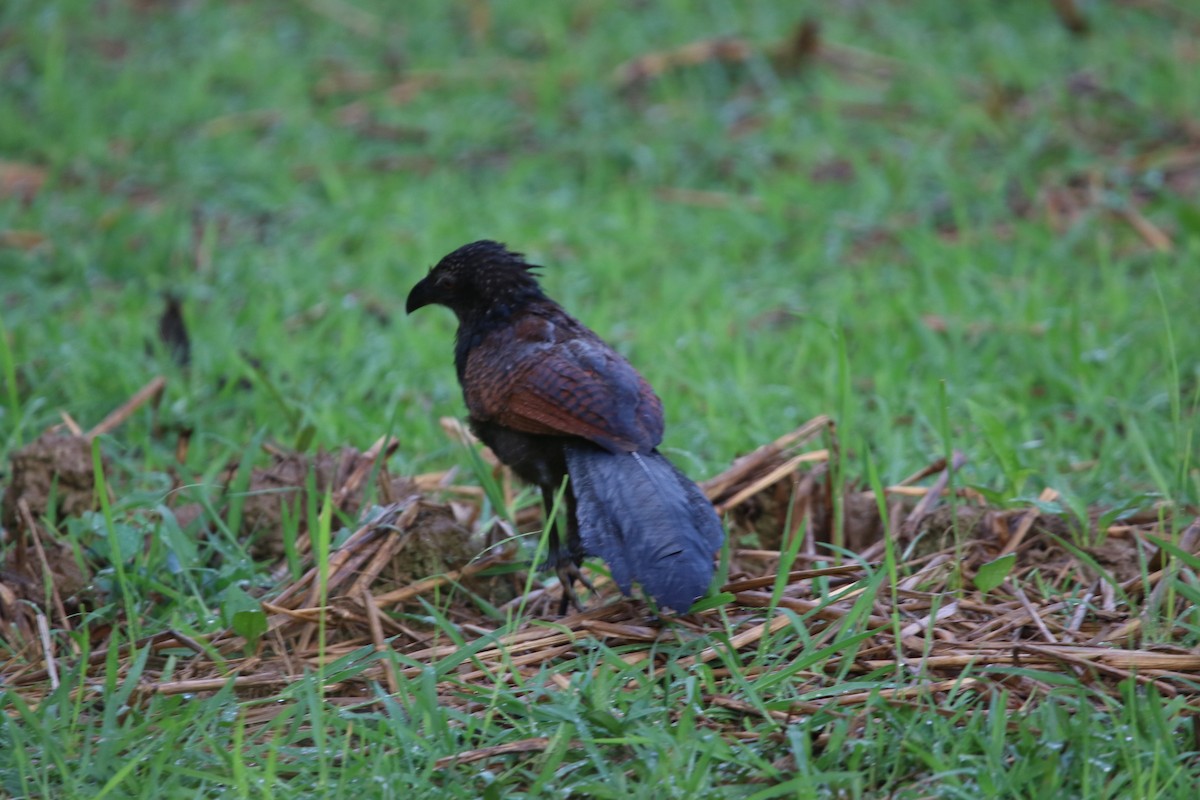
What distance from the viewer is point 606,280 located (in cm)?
705

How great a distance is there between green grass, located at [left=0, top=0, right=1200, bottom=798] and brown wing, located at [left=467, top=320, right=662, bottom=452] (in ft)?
2.00

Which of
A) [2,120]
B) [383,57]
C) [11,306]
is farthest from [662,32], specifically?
[11,306]

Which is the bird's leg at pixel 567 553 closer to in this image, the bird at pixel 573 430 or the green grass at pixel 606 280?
the bird at pixel 573 430

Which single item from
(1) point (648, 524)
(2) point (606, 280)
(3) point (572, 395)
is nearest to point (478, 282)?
(3) point (572, 395)

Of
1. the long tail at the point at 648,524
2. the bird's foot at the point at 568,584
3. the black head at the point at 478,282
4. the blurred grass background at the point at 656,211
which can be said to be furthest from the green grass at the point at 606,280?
the black head at the point at 478,282

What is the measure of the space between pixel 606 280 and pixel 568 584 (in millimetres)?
3335

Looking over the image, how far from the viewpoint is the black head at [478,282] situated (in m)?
4.50

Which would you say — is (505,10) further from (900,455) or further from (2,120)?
(900,455)

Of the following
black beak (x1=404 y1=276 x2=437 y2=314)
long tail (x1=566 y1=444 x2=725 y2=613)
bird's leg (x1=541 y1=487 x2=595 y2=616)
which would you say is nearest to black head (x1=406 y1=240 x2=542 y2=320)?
black beak (x1=404 y1=276 x2=437 y2=314)

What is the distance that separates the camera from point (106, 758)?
122 inches

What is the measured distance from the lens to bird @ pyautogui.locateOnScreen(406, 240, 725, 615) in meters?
3.45

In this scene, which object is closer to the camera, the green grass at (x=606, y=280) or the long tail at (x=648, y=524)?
the green grass at (x=606, y=280)

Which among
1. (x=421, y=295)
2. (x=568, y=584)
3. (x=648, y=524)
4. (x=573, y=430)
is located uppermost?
(x=421, y=295)

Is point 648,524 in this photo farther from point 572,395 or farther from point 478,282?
point 478,282
